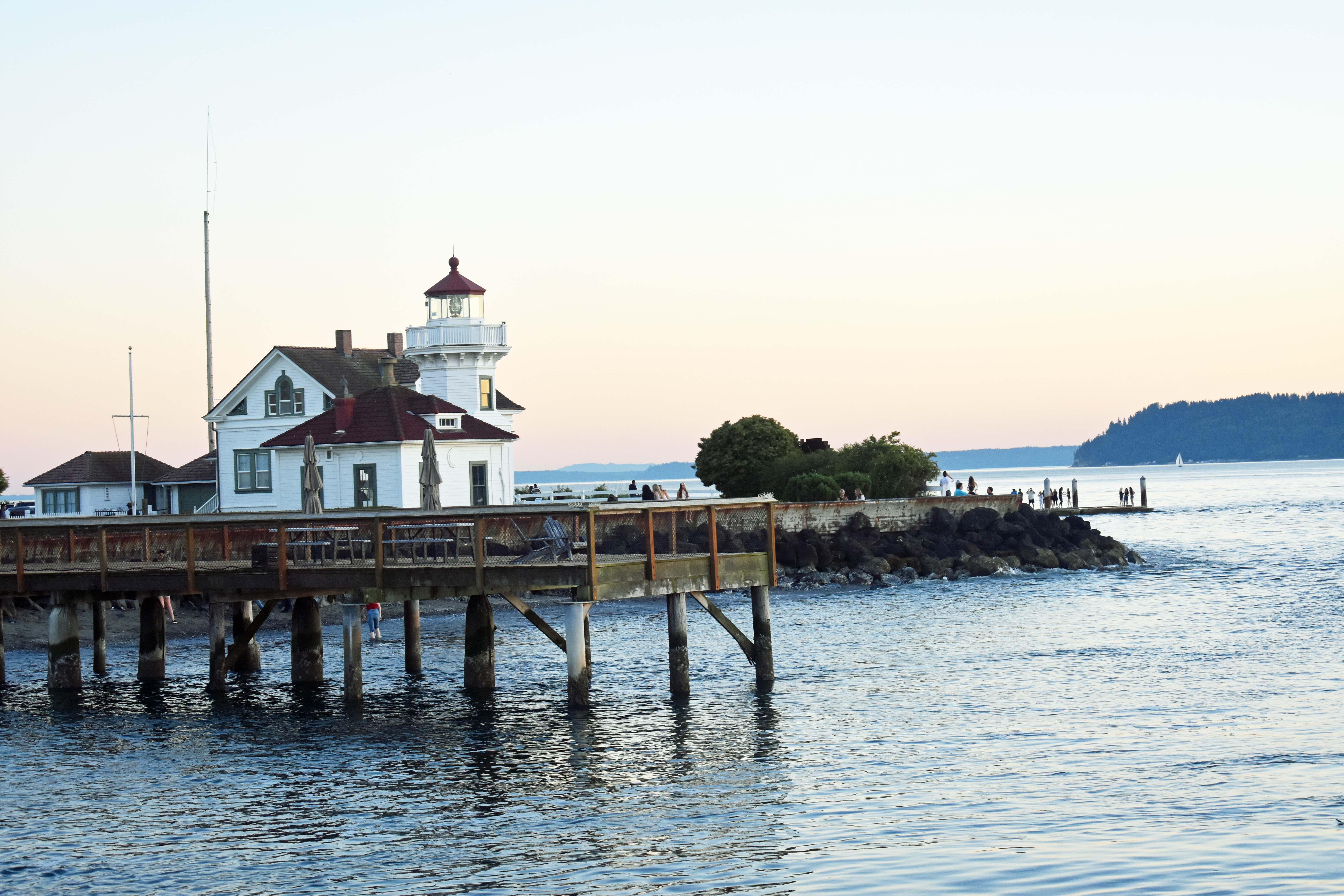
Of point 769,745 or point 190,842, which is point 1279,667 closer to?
point 769,745

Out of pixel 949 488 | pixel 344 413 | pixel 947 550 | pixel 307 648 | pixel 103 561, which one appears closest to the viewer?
pixel 103 561

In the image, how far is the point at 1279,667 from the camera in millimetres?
27234

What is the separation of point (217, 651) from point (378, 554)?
5933mm

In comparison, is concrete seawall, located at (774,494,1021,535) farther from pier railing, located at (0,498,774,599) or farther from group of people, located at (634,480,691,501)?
pier railing, located at (0,498,774,599)

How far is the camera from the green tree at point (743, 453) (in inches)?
2771

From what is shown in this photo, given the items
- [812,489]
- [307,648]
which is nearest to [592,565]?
[307,648]

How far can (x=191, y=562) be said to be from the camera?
2397 centimetres

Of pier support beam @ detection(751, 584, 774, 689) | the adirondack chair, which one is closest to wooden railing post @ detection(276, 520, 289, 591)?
the adirondack chair

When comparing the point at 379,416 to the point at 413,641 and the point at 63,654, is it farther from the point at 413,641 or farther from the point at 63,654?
the point at 63,654

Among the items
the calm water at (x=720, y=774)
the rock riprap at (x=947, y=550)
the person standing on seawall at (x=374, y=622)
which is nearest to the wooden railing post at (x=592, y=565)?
the calm water at (x=720, y=774)

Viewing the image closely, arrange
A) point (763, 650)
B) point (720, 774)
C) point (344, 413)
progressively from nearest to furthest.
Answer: point (720, 774)
point (763, 650)
point (344, 413)

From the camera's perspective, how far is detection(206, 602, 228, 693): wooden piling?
2633 centimetres

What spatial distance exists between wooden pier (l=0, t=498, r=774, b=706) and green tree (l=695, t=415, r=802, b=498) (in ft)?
137

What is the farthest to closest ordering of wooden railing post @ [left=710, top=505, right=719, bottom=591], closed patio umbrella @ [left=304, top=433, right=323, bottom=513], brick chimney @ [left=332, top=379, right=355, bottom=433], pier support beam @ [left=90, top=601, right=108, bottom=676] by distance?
1. brick chimney @ [left=332, top=379, right=355, bottom=433]
2. closed patio umbrella @ [left=304, top=433, right=323, bottom=513]
3. pier support beam @ [left=90, top=601, right=108, bottom=676]
4. wooden railing post @ [left=710, top=505, right=719, bottom=591]
